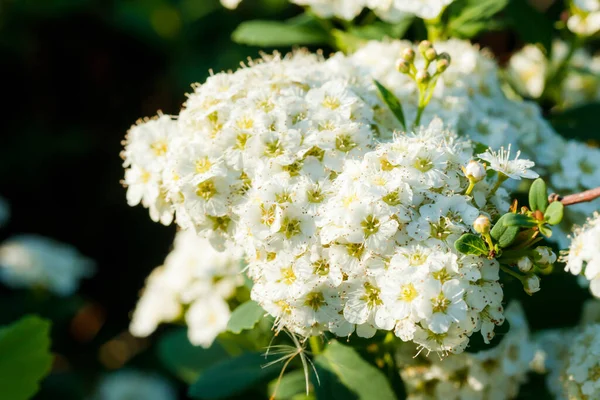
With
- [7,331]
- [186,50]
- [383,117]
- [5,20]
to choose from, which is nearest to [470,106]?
[383,117]

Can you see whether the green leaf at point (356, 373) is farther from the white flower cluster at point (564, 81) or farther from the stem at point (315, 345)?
the white flower cluster at point (564, 81)

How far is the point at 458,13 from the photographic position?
6.75 feet

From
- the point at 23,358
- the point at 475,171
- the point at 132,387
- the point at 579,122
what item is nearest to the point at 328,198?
the point at 475,171

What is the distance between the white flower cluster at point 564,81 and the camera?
2436 mm

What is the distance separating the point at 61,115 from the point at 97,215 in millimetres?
716

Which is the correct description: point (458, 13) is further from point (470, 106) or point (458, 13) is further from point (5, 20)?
point (5, 20)

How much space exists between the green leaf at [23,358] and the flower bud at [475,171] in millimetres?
1084

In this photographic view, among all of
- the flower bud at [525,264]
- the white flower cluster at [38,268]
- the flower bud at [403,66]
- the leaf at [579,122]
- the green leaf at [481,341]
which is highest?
the flower bud at [403,66]

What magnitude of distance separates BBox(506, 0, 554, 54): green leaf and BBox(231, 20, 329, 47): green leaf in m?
0.56

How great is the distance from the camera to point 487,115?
1.88 meters

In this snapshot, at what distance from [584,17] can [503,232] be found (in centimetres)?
114

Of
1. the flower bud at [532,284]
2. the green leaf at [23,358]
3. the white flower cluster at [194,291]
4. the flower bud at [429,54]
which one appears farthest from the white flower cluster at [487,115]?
the green leaf at [23,358]

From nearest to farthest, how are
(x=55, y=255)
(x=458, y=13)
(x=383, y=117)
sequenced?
(x=383, y=117) → (x=458, y=13) → (x=55, y=255)

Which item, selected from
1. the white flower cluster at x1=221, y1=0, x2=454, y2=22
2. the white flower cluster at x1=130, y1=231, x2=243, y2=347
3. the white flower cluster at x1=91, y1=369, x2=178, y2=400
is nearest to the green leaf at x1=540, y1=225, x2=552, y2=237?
the white flower cluster at x1=221, y1=0, x2=454, y2=22
